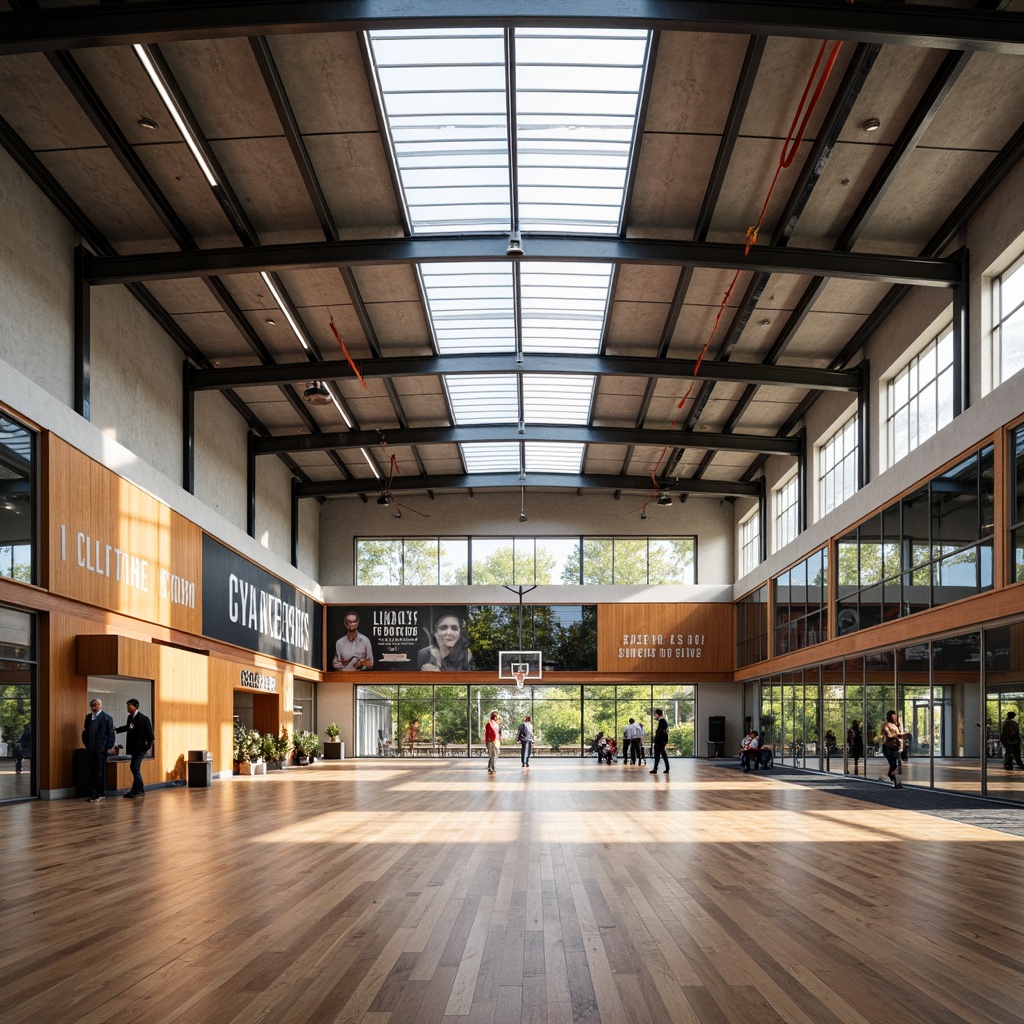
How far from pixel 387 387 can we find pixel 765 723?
1447 cm

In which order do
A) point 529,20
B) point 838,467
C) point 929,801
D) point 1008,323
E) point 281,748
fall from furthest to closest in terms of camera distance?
point 281,748
point 838,467
point 929,801
point 1008,323
point 529,20

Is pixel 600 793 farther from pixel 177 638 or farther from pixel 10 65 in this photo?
pixel 10 65

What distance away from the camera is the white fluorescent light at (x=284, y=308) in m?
18.9

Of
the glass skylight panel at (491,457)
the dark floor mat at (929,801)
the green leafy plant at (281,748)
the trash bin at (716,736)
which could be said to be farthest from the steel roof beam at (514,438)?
the trash bin at (716,736)

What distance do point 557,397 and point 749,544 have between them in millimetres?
10983

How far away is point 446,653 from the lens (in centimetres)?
3531

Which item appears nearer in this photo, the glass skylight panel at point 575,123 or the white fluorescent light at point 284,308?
the glass skylight panel at point 575,123

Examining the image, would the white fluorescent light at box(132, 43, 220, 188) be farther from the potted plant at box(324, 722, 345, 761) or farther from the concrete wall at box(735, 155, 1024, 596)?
the potted plant at box(324, 722, 345, 761)

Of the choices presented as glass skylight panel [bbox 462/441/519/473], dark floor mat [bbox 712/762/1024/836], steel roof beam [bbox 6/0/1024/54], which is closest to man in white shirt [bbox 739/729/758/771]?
dark floor mat [bbox 712/762/1024/836]

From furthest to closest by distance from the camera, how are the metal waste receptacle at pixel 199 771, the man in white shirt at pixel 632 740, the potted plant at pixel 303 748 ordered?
1. the potted plant at pixel 303 748
2. the man in white shirt at pixel 632 740
3. the metal waste receptacle at pixel 199 771

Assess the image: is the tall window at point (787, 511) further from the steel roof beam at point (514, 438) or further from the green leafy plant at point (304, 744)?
the green leafy plant at point (304, 744)

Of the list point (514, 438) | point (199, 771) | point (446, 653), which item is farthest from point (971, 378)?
point (446, 653)

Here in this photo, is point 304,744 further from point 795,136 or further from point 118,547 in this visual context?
point 795,136

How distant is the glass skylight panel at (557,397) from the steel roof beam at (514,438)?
0.44m
